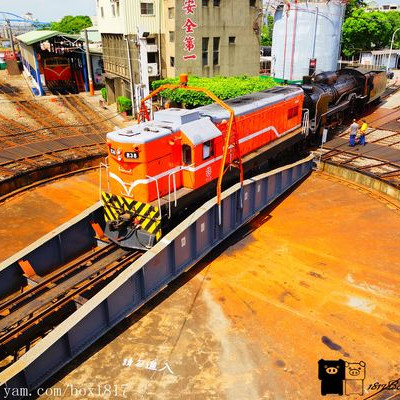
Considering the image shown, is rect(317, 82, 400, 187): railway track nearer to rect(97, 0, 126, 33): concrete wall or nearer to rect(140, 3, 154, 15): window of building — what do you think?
rect(140, 3, 154, 15): window of building

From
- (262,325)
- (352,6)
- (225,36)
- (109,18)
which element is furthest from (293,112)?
(352,6)

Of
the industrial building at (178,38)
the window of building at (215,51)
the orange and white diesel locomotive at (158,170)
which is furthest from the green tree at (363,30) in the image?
the orange and white diesel locomotive at (158,170)

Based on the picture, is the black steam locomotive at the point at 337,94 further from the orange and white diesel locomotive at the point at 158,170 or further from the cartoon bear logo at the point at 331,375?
the cartoon bear logo at the point at 331,375

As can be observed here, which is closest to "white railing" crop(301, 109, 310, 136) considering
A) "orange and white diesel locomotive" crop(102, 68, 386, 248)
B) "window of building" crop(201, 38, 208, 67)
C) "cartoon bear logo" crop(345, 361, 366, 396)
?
"orange and white diesel locomotive" crop(102, 68, 386, 248)

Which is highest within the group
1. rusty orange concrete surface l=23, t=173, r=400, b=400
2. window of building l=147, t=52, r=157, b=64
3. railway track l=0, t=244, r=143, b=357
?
window of building l=147, t=52, r=157, b=64

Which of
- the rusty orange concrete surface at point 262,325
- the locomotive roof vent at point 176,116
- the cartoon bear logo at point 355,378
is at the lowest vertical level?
the cartoon bear logo at point 355,378

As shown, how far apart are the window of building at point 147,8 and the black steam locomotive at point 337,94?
1335 cm

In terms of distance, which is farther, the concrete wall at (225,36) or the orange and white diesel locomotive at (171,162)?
the concrete wall at (225,36)

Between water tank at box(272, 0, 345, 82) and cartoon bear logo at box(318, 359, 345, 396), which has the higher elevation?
water tank at box(272, 0, 345, 82)

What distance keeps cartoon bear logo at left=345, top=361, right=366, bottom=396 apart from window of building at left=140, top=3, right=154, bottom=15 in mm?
27396

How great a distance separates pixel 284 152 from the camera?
17797mm

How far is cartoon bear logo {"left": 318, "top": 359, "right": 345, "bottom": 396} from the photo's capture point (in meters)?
6.99

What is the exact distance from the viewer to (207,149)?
11.8 metres

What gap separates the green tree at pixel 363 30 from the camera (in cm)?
5181
